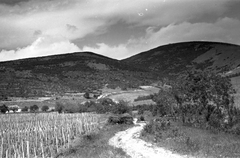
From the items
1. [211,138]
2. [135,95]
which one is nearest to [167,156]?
[211,138]

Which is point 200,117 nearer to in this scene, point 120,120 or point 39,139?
point 120,120

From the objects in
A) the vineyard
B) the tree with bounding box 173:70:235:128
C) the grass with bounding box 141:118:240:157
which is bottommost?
the vineyard

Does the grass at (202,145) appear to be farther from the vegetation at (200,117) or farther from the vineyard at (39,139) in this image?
the vineyard at (39,139)

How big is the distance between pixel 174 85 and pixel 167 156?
78.4 ft

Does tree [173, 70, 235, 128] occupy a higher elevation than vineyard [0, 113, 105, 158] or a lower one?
higher

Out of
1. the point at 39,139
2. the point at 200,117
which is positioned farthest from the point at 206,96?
the point at 39,139

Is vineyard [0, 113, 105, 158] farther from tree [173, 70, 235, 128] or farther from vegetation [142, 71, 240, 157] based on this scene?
tree [173, 70, 235, 128]

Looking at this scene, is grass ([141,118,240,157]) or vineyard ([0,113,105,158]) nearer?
grass ([141,118,240,157])

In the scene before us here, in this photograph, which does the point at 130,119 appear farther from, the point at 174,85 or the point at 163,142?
the point at 163,142

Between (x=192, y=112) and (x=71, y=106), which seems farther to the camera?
(x=71, y=106)

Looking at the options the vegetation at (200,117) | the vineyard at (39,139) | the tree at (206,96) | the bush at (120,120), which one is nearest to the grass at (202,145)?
the vegetation at (200,117)

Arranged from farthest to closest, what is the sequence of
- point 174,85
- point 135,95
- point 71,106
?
point 135,95, point 71,106, point 174,85

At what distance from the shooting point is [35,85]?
167500 mm

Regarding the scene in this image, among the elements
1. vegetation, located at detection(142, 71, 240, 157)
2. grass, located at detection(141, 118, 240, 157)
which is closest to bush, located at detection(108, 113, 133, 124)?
vegetation, located at detection(142, 71, 240, 157)
